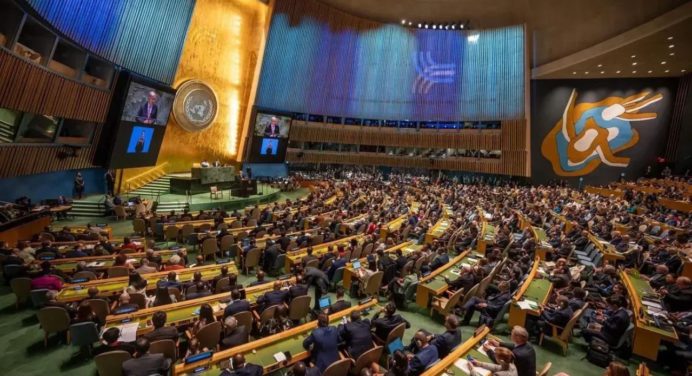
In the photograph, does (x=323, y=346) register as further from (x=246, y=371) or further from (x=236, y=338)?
(x=236, y=338)

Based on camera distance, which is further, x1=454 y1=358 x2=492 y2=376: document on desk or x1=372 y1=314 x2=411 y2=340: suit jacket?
x1=372 y1=314 x2=411 y2=340: suit jacket

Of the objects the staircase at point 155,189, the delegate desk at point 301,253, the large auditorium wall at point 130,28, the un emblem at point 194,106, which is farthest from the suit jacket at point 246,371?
the un emblem at point 194,106

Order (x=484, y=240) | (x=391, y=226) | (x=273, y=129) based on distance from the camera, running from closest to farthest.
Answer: (x=484, y=240), (x=391, y=226), (x=273, y=129)

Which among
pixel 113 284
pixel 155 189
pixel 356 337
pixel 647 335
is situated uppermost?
pixel 155 189

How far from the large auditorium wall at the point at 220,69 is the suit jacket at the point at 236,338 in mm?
15285

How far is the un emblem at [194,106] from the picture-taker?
19359 mm

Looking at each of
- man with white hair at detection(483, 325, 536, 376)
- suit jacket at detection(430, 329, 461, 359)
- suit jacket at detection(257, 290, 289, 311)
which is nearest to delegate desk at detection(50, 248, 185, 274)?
suit jacket at detection(257, 290, 289, 311)

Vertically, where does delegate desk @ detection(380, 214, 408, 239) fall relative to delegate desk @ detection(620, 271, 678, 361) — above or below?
above

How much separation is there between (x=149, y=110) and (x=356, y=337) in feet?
51.5

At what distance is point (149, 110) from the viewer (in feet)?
52.5

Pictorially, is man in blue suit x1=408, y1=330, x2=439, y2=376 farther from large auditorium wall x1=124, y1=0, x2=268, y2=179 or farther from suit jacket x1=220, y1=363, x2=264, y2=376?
large auditorium wall x1=124, y1=0, x2=268, y2=179

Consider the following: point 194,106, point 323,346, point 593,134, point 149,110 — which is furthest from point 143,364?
point 593,134

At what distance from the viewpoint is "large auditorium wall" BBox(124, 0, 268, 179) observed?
1950 cm

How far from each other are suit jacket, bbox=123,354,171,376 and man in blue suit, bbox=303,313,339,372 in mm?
1653
